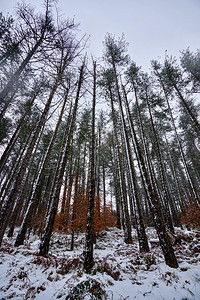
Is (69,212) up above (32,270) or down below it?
above

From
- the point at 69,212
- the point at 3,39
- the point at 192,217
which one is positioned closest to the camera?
the point at 3,39

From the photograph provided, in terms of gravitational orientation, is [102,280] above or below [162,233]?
below

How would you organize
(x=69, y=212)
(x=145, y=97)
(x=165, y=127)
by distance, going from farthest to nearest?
1. (x=165, y=127)
2. (x=145, y=97)
3. (x=69, y=212)

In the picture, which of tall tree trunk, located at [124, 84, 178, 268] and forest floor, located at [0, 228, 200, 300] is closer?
forest floor, located at [0, 228, 200, 300]

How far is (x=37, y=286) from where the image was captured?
2896 millimetres

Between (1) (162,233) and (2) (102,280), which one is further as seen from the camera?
(1) (162,233)

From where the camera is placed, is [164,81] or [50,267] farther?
[164,81]

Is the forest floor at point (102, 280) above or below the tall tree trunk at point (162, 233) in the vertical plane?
below

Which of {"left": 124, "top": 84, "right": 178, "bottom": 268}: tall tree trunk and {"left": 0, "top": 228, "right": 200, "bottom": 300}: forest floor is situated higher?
{"left": 124, "top": 84, "right": 178, "bottom": 268}: tall tree trunk

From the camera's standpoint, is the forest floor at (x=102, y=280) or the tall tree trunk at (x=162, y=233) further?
the tall tree trunk at (x=162, y=233)

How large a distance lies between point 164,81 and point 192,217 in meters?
14.1

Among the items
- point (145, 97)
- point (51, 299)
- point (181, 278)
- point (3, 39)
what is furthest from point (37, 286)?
point (145, 97)

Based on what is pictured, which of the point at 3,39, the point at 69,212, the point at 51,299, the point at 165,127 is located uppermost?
the point at 165,127

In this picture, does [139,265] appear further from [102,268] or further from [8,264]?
[8,264]
